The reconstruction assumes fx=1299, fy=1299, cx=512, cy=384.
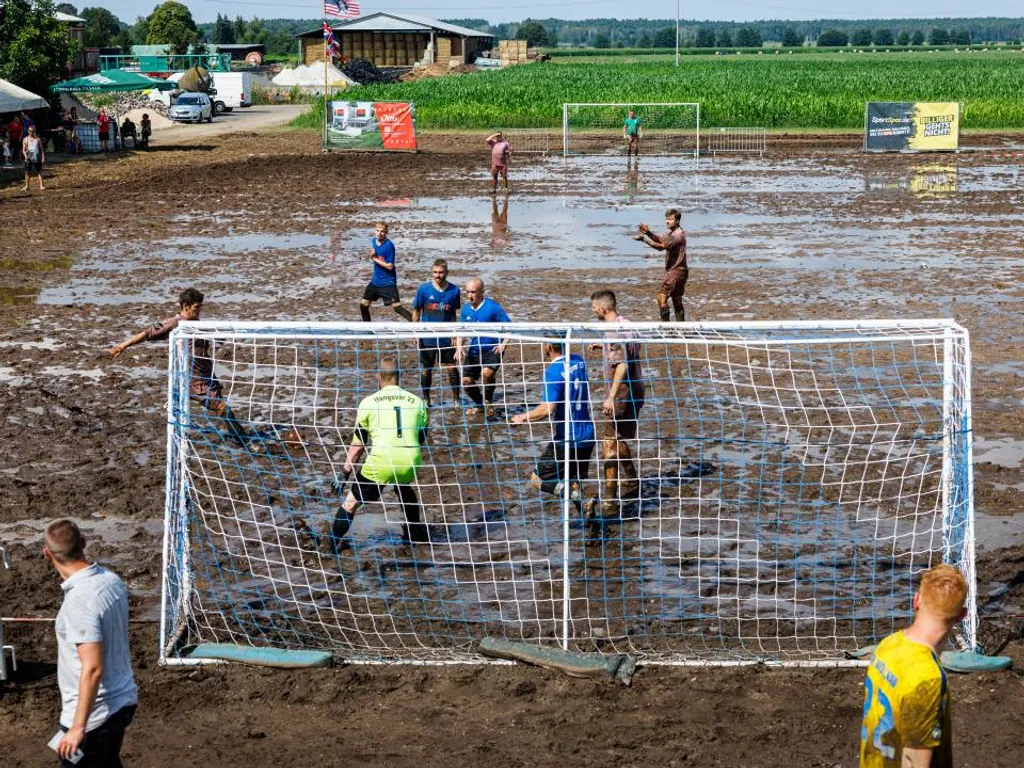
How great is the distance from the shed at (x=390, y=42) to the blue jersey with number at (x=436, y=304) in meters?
93.1

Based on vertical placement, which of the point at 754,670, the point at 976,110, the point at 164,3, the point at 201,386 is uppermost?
the point at 164,3

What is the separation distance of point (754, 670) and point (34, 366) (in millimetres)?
10695

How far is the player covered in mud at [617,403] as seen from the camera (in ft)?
34.6

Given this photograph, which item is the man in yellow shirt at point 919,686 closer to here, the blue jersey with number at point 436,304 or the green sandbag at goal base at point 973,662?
the green sandbag at goal base at point 973,662

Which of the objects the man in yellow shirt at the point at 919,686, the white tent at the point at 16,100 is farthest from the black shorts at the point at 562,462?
the white tent at the point at 16,100

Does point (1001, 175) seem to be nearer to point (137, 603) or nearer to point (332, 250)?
point (332, 250)

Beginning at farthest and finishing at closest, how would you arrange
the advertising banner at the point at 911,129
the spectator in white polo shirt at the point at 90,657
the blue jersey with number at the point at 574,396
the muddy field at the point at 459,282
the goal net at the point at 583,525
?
the advertising banner at the point at 911,129 → the blue jersey with number at the point at 574,396 → the goal net at the point at 583,525 → the muddy field at the point at 459,282 → the spectator in white polo shirt at the point at 90,657

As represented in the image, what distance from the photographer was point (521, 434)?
42.8 feet

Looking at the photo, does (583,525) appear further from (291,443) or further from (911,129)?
(911,129)

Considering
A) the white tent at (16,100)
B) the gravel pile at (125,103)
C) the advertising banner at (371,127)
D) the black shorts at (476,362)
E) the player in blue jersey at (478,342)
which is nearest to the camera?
the player in blue jersey at (478,342)

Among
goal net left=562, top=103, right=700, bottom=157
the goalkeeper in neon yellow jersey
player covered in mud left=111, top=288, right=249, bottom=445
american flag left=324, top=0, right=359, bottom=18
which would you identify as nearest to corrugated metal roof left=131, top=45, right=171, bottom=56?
american flag left=324, top=0, right=359, bottom=18

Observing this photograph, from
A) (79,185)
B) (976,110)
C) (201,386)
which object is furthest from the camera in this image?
(976,110)

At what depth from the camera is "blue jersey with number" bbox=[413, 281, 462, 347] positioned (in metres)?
13.7

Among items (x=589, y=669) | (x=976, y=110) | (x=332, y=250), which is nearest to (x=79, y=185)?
(x=332, y=250)
